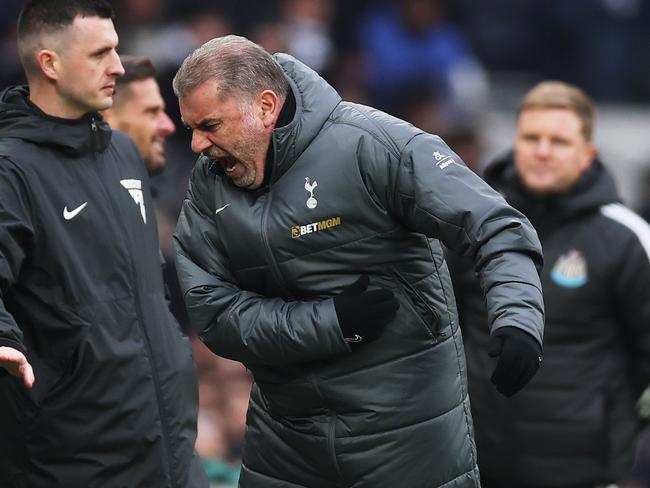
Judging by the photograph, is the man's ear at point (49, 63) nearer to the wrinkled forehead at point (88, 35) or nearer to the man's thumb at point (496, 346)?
the wrinkled forehead at point (88, 35)

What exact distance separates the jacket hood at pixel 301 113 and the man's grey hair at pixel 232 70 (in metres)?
0.08

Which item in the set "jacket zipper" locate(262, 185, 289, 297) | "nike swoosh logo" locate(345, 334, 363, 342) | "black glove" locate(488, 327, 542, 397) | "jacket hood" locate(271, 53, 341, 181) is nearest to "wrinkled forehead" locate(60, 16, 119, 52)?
"jacket hood" locate(271, 53, 341, 181)

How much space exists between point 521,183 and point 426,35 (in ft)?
18.3

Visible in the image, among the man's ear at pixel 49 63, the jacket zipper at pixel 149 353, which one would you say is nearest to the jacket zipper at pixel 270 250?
the jacket zipper at pixel 149 353

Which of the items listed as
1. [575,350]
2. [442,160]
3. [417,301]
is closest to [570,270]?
[575,350]

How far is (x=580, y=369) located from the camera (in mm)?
5910

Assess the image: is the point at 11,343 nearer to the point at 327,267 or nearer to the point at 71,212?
the point at 71,212

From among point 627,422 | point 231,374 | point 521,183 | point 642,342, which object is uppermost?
point 521,183

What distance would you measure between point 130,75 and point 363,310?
80.3 inches

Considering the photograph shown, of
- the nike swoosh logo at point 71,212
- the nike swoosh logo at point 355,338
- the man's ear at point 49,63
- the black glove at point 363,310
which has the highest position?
the man's ear at point 49,63

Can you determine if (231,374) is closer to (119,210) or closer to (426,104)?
(426,104)

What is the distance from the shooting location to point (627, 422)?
6012mm

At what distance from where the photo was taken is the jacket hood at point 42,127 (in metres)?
4.80

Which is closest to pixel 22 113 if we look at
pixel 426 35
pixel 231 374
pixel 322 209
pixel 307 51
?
pixel 322 209
